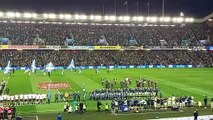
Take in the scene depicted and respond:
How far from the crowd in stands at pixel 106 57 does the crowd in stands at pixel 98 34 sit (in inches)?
91.4

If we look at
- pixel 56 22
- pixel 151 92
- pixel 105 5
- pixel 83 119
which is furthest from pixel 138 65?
pixel 83 119

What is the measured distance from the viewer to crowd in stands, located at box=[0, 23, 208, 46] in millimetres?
81000

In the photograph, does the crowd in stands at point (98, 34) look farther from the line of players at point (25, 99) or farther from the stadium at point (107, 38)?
the line of players at point (25, 99)

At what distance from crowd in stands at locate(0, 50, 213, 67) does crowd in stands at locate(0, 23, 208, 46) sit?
2.32m

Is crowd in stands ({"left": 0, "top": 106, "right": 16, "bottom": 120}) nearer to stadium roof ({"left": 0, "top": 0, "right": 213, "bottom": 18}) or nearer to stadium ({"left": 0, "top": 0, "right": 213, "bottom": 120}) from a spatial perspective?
stadium ({"left": 0, "top": 0, "right": 213, "bottom": 120})

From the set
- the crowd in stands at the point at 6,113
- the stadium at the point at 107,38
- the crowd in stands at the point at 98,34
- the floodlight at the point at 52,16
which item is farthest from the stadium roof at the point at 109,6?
the crowd in stands at the point at 6,113

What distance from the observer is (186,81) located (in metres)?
52.1

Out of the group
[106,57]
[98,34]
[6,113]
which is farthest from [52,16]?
[6,113]

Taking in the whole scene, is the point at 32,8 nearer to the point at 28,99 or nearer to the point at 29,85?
the point at 29,85

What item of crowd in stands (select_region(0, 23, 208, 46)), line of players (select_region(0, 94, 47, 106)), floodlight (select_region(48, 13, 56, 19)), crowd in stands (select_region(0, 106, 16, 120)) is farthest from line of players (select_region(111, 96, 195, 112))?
floodlight (select_region(48, 13, 56, 19))

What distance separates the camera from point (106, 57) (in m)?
80.8

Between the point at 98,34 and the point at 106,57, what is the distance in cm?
953

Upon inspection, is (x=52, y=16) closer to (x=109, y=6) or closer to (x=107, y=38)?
(x=107, y=38)

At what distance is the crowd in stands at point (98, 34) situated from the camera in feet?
266
